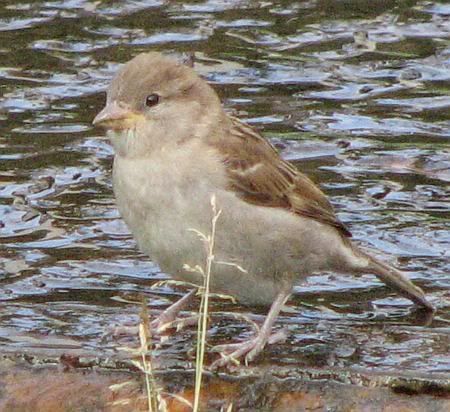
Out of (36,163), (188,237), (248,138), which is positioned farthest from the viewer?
(36,163)

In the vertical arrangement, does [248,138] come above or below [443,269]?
above

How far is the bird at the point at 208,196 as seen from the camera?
6.52 m

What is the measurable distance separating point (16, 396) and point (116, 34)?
549 cm

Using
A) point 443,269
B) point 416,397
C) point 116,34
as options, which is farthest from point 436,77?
point 416,397

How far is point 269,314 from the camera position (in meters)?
6.71

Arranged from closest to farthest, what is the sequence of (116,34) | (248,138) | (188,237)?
(188,237) → (248,138) → (116,34)

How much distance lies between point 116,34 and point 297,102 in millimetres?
1759

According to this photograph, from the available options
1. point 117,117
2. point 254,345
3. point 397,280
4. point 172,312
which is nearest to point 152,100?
point 117,117

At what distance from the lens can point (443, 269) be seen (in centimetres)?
766

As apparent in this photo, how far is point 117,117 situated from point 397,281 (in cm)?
152

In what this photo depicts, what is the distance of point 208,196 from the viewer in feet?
21.5

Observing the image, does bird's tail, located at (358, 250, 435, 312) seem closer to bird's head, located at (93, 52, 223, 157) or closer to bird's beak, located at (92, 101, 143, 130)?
bird's head, located at (93, 52, 223, 157)

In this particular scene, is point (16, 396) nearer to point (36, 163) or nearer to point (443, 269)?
point (443, 269)

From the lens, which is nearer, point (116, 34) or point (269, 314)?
point (269, 314)
